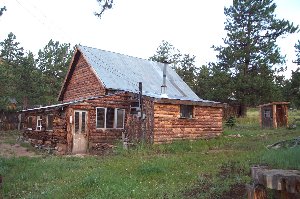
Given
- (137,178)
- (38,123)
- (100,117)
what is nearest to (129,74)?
(100,117)

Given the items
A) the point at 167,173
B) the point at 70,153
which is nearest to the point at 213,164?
the point at 167,173

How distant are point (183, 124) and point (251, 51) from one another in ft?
73.1

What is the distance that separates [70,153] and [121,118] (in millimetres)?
4494

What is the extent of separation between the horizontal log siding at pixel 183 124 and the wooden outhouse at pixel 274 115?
367 inches

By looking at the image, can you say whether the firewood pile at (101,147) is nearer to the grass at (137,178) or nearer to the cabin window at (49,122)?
the cabin window at (49,122)

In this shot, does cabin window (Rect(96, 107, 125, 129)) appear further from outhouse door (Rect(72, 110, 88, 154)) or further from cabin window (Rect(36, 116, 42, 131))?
cabin window (Rect(36, 116, 42, 131))

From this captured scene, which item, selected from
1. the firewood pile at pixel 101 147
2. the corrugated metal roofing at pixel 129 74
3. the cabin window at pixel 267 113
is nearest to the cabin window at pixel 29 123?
the corrugated metal roofing at pixel 129 74

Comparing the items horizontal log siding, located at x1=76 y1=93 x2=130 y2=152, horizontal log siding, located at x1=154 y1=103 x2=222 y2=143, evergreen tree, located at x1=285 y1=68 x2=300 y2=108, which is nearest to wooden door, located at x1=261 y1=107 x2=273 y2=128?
evergreen tree, located at x1=285 y1=68 x2=300 y2=108

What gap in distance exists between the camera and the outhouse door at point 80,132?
19.6m

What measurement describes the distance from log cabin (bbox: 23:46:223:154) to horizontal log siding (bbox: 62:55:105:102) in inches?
3.2

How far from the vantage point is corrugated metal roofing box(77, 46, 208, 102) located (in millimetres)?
25141

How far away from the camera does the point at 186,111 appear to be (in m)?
22.0

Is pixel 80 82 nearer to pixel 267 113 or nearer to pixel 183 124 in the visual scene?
pixel 183 124

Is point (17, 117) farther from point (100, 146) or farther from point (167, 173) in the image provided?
point (167, 173)
